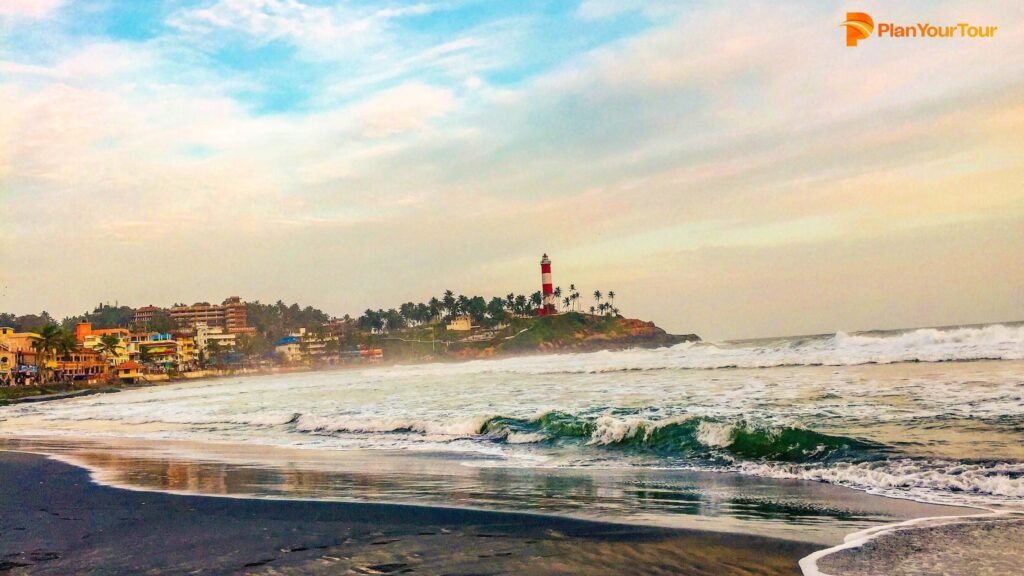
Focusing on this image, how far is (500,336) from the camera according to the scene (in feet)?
545

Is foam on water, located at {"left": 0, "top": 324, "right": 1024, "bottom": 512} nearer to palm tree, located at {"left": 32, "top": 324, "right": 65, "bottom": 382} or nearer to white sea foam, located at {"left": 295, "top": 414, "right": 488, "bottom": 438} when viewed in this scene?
white sea foam, located at {"left": 295, "top": 414, "right": 488, "bottom": 438}

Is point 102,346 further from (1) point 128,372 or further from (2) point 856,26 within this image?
(2) point 856,26

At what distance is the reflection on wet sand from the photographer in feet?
24.6

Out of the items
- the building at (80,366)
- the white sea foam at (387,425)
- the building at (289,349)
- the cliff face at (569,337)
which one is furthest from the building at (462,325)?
the white sea foam at (387,425)

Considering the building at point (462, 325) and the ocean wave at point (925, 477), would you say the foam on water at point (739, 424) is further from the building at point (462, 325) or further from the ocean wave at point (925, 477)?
the building at point (462, 325)

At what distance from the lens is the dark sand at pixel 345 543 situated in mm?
5738

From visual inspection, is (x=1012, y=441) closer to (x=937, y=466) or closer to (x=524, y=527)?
(x=937, y=466)

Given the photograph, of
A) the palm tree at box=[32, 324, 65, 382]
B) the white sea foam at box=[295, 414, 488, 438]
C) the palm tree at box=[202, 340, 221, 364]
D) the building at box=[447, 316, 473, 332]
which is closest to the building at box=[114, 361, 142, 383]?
the palm tree at box=[32, 324, 65, 382]

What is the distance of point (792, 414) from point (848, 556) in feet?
32.9

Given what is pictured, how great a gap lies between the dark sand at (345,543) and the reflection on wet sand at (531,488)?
653 millimetres

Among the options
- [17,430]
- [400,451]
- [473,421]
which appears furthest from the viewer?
[17,430]

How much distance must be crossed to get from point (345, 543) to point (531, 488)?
12.3ft

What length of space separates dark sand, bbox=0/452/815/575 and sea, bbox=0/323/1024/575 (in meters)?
0.60

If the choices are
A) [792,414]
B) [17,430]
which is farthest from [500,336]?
[792,414]
